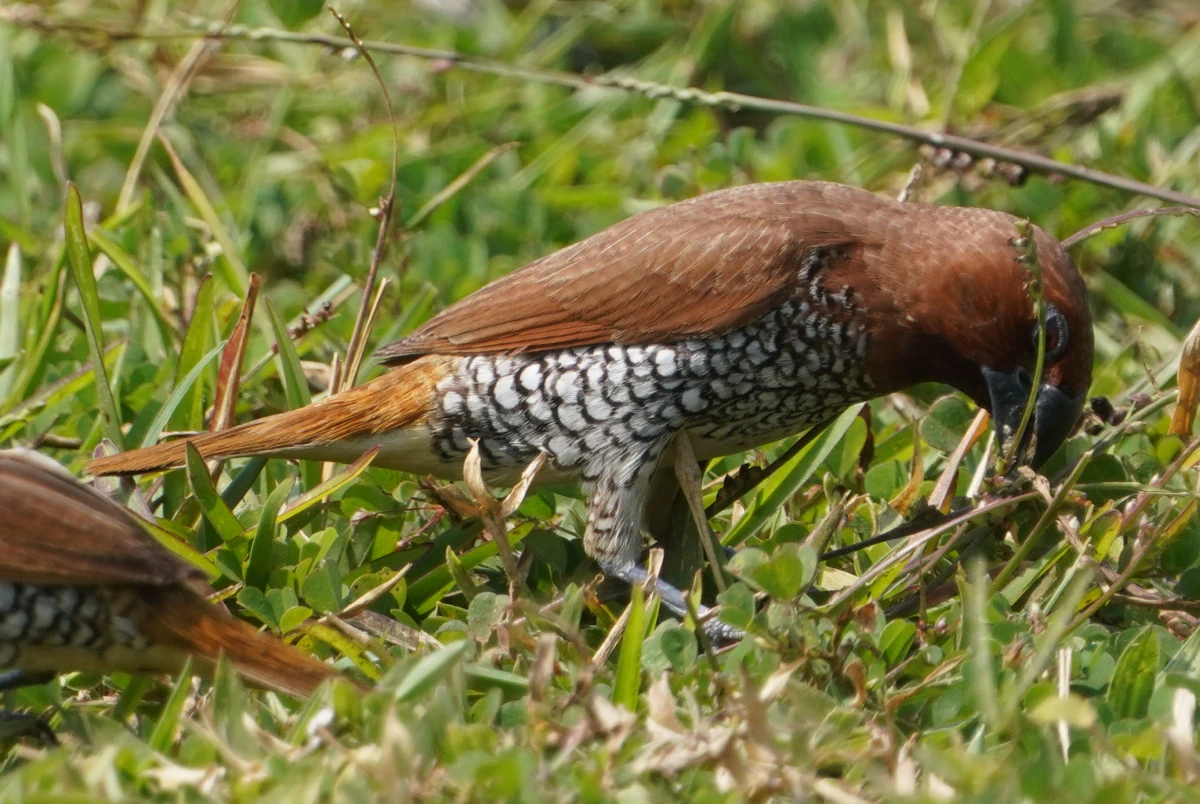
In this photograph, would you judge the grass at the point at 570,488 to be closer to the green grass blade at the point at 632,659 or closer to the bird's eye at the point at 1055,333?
the green grass blade at the point at 632,659

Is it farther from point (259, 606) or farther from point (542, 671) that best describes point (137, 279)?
point (542, 671)

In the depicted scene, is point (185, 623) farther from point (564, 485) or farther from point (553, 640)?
point (564, 485)

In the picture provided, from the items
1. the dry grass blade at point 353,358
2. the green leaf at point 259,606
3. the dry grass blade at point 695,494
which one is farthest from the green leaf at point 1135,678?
the dry grass blade at point 353,358

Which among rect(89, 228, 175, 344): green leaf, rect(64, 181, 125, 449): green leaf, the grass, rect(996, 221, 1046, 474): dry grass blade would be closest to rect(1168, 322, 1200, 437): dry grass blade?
the grass

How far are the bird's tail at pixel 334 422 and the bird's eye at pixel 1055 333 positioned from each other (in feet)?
4.83

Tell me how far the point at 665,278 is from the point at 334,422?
886 mm

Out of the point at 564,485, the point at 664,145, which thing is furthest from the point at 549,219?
the point at 564,485

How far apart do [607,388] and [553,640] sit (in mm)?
1104

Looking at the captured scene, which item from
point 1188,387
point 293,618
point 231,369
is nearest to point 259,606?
point 293,618

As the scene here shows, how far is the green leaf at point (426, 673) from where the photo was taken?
9.75ft

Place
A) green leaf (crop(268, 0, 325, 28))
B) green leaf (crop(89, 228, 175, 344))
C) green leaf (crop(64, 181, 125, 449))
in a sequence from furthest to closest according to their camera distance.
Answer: green leaf (crop(268, 0, 325, 28)) < green leaf (crop(89, 228, 175, 344)) < green leaf (crop(64, 181, 125, 449))

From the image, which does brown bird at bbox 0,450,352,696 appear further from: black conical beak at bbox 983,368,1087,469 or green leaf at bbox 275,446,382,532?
black conical beak at bbox 983,368,1087,469

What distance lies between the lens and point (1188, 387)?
421 centimetres

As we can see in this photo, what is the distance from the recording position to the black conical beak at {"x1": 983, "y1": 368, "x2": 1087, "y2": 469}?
389cm
